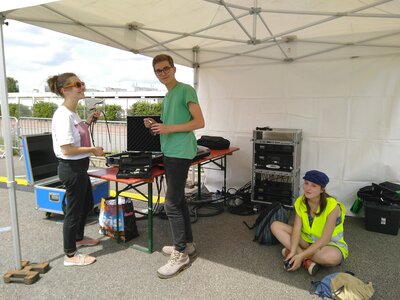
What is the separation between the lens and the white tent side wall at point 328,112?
134 inches

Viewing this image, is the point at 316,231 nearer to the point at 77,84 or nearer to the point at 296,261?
the point at 296,261

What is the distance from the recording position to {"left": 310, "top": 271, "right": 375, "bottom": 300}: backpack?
1874 millimetres

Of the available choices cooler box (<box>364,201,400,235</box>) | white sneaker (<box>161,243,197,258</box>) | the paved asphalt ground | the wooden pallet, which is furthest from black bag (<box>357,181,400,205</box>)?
the wooden pallet

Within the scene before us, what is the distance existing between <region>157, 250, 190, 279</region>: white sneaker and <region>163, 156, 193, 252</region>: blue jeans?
6 centimetres

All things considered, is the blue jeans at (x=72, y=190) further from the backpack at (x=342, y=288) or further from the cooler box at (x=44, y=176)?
the backpack at (x=342, y=288)

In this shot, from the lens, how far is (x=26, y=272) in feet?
6.98

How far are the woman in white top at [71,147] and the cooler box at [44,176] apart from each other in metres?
1.04

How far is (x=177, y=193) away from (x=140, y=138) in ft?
2.52

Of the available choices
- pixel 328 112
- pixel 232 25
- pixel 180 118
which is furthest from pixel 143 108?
pixel 180 118

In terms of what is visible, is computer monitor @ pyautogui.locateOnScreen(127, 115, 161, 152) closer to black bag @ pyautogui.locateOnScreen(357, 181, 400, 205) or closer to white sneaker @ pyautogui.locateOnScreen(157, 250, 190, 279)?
white sneaker @ pyautogui.locateOnScreen(157, 250, 190, 279)

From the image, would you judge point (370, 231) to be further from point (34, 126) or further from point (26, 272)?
point (34, 126)

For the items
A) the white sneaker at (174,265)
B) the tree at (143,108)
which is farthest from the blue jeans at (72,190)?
the tree at (143,108)

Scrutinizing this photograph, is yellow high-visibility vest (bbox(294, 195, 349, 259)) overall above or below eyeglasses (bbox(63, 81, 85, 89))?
below

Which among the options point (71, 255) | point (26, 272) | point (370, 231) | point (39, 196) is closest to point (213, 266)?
point (71, 255)
